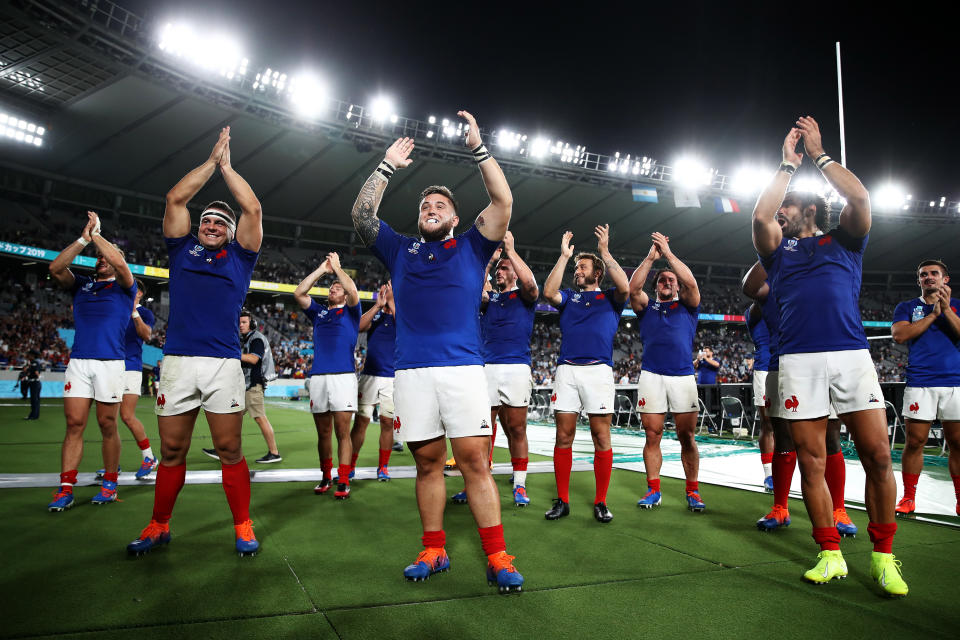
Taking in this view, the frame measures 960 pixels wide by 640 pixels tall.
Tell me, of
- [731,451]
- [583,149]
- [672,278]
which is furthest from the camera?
[583,149]

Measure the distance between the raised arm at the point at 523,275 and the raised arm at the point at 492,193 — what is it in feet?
4.40

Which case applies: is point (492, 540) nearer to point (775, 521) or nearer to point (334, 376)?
point (775, 521)

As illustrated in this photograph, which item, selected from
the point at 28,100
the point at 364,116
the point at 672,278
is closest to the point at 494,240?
the point at 672,278

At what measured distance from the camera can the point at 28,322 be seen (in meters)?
24.5

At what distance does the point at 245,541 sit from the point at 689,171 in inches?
1399

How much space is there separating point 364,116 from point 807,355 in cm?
2920

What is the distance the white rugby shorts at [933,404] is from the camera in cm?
482

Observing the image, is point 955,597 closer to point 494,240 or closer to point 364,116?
point 494,240

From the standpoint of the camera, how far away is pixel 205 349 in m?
3.48

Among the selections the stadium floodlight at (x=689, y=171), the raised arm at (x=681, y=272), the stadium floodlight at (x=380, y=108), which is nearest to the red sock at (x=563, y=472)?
the raised arm at (x=681, y=272)

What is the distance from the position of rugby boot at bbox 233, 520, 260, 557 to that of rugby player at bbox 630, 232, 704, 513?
344 centimetres

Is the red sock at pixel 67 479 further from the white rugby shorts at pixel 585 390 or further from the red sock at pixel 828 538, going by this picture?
the red sock at pixel 828 538

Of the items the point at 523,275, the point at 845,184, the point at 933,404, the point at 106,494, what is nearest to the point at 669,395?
the point at 523,275

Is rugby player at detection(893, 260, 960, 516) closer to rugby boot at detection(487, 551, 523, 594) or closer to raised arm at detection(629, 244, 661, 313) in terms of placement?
raised arm at detection(629, 244, 661, 313)
